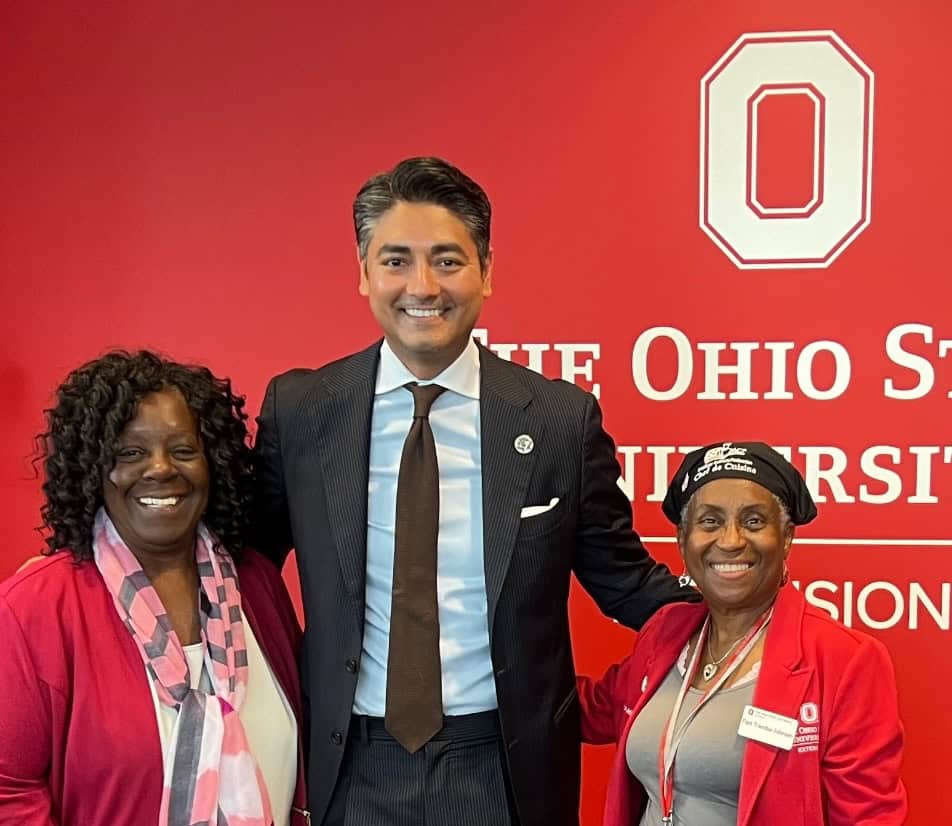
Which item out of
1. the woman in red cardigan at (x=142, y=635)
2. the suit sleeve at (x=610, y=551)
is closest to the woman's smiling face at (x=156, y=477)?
the woman in red cardigan at (x=142, y=635)

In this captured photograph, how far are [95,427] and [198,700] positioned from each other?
0.48 metres

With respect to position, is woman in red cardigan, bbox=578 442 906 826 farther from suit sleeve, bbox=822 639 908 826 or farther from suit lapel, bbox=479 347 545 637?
suit lapel, bbox=479 347 545 637

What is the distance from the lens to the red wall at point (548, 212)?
239 centimetres

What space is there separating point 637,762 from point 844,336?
1.34 m

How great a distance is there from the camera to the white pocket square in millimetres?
1636

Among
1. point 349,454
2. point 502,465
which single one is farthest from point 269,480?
point 502,465

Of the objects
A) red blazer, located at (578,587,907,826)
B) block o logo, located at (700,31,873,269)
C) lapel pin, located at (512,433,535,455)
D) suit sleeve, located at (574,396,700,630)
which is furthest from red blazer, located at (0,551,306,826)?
block o logo, located at (700,31,873,269)

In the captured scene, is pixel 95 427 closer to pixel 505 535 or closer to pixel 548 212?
pixel 505 535

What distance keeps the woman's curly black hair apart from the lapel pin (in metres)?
0.52

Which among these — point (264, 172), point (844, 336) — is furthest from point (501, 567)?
point (264, 172)

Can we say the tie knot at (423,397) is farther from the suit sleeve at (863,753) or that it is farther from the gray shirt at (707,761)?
the suit sleeve at (863,753)

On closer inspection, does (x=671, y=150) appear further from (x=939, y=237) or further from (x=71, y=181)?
(x=71, y=181)

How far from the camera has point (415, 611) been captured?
5.19ft

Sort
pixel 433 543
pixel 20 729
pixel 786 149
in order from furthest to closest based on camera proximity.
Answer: pixel 786 149 → pixel 433 543 → pixel 20 729
